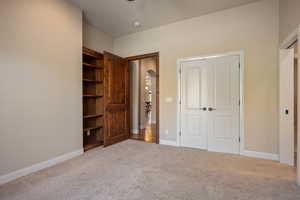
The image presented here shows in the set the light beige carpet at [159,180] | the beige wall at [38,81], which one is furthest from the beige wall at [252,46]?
the beige wall at [38,81]

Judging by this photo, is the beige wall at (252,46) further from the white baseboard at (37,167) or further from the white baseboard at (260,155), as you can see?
the white baseboard at (37,167)

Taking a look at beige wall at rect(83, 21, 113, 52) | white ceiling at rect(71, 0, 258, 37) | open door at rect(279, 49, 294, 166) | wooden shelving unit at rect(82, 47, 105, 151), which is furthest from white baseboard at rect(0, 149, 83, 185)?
open door at rect(279, 49, 294, 166)

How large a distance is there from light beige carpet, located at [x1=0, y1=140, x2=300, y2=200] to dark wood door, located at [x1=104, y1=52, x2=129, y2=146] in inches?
38.0

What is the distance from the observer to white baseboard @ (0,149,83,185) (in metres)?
2.19

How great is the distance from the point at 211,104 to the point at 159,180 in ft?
6.97

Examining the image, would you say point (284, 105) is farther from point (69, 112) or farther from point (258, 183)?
point (69, 112)

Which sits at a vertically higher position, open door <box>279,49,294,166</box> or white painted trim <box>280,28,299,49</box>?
white painted trim <box>280,28,299,49</box>

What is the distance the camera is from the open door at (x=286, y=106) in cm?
274

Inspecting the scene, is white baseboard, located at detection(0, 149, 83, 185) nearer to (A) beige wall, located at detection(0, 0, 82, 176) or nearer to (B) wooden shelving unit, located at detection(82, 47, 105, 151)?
(A) beige wall, located at detection(0, 0, 82, 176)

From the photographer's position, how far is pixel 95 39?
13.8 ft

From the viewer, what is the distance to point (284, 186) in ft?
6.73

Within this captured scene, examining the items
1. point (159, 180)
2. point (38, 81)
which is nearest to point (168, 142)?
point (159, 180)

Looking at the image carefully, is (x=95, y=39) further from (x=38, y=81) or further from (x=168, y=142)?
(x=168, y=142)

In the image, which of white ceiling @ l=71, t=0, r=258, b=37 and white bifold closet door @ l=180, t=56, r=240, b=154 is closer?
white ceiling @ l=71, t=0, r=258, b=37
